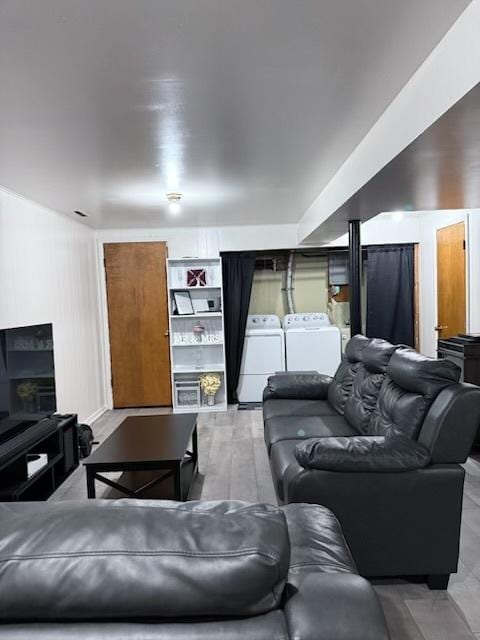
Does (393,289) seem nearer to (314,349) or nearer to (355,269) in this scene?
(314,349)

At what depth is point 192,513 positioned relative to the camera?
92cm

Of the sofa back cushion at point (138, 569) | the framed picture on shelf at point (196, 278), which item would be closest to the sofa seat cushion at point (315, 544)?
the sofa back cushion at point (138, 569)

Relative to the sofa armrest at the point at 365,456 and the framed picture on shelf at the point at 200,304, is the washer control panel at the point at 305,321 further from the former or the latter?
the sofa armrest at the point at 365,456

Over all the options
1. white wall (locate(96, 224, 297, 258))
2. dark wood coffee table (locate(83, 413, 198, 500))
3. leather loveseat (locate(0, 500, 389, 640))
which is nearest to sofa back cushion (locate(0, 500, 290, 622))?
leather loveseat (locate(0, 500, 389, 640))

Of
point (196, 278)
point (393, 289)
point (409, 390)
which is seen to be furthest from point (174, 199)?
point (393, 289)

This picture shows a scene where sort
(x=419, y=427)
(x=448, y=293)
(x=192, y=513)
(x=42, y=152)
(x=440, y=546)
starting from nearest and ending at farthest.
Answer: (x=192, y=513) → (x=440, y=546) → (x=419, y=427) → (x=42, y=152) → (x=448, y=293)

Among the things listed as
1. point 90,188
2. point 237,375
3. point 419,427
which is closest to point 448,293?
point 237,375

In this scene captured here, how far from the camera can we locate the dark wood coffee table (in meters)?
2.76

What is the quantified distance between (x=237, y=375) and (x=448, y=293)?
8.71ft

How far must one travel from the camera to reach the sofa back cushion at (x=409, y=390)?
7.41ft

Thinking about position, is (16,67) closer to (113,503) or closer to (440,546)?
(113,503)

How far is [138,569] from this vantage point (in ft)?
2.64

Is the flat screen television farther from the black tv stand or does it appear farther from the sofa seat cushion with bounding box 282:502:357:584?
the sofa seat cushion with bounding box 282:502:357:584

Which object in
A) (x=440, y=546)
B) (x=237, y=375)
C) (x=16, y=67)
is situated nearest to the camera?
(x=16, y=67)
